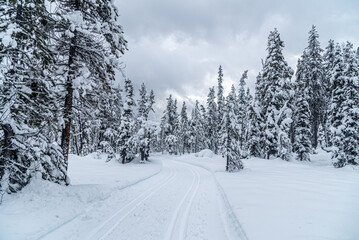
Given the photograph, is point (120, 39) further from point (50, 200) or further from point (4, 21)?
point (50, 200)

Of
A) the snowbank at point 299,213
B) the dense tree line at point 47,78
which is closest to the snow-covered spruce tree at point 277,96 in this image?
the snowbank at point 299,213

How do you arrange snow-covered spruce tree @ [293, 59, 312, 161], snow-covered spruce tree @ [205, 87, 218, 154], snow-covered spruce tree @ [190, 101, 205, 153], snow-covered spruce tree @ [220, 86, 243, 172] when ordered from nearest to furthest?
snow-covered spruce tree @ [220, 86, 243, 172] < snow-covered spruce tree @ [293, 59, 312, 161] < snow-covered spruce tree @ [205, 87, 218, 154] < snow-covered spruce tree @ [190, 101, 205, 153]

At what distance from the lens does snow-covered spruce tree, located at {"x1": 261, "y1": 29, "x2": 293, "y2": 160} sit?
23.9 meters

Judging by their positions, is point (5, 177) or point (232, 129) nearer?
point (5, 177)

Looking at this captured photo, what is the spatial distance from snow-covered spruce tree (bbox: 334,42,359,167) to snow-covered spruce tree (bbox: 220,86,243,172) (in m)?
11.4

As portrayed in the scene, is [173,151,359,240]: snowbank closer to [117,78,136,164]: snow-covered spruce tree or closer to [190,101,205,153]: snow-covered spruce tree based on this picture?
[117,78,136,164]: snow-covered spruce tree

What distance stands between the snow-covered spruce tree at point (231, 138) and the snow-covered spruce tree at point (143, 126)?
15696 mm

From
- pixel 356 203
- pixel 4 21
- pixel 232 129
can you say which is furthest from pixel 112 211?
pixel 232 129

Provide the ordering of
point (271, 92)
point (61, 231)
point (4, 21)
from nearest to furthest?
point (61, 231), point (4, 21), point (271, 92)

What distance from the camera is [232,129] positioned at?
64.9ft

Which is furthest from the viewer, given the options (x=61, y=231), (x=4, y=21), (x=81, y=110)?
(x=81, y=110)

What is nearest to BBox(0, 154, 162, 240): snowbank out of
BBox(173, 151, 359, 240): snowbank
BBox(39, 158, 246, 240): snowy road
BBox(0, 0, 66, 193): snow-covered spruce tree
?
BBox(39, 158, 246, 240): snowy road

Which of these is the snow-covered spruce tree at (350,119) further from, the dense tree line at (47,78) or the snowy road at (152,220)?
the dense tree line at (47,78)

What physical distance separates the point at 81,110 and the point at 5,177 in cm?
418
